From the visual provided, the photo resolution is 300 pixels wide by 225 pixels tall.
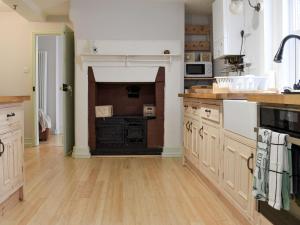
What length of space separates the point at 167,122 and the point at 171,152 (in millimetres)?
464

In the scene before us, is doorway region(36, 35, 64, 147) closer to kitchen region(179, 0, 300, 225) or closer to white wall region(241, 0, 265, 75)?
kitchen region(179, 0, 300, 225)

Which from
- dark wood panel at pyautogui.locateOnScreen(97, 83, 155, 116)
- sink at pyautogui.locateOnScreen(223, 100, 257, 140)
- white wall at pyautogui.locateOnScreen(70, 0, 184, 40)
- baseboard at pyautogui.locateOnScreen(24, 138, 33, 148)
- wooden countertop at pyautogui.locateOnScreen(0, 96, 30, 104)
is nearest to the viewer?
sink at pyautogui.locateOnScreen(223, 100, 257, 140)

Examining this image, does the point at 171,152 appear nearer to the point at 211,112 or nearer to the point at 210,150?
the point at 210,150

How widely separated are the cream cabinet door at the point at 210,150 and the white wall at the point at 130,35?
1.82 metres

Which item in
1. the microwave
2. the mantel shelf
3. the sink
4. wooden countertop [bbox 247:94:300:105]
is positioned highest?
the mantel shelf

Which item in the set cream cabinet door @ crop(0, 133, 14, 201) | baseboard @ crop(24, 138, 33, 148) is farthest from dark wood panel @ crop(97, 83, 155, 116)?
cream cabinet door @ crop(0, 133, 14, 201)

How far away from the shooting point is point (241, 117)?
90.1 inches

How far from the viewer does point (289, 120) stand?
1.62 metres

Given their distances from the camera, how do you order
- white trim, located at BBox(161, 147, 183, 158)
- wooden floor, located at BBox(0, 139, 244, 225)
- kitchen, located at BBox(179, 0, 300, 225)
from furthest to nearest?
white trim, located at BBox(161, 147, 183, 158), wooden floor, located at BBox(0, 139, 244, 225), kitchen, located at BBox(179, 0, 300, 225)

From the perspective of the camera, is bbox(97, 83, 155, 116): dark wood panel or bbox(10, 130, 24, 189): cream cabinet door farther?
bbox(97, 83, 155, 116): dark wood panel

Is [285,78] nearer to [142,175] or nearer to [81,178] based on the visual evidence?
[142,175]

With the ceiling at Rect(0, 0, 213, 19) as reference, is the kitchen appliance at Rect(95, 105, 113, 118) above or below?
below

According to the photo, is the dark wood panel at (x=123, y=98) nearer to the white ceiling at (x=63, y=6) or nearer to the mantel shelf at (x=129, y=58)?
the mantel shelf at (x=129, y=58)

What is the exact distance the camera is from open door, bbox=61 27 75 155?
16.8ft
